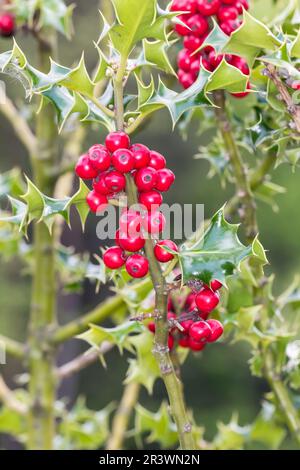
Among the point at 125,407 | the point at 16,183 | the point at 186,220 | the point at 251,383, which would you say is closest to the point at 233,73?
the point at 186,220

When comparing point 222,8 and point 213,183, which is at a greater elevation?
point 222,8

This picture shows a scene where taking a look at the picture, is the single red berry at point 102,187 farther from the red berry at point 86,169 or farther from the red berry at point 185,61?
the red berry at point 185,61

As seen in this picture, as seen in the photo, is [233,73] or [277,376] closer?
[233,73]

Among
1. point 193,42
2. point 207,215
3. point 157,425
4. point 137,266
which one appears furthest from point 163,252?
point 207,215

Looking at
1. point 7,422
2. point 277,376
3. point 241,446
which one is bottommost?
point 7,422

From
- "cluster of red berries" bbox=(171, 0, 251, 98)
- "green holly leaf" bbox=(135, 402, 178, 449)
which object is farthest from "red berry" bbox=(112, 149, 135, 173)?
"green holly leaf" bbox=(135, 402, 178, 449)
